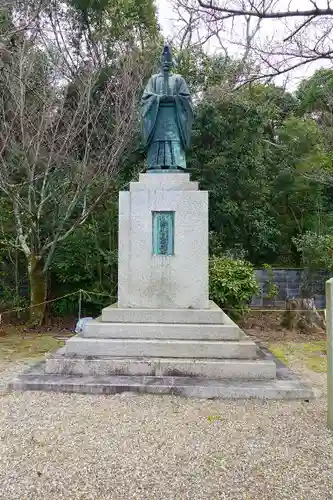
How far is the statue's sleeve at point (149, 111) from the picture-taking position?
19.1ft

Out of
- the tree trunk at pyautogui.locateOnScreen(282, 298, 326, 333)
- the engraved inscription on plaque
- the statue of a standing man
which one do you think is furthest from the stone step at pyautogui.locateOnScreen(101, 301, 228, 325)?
the tree trunk at pyautogui.locateOnScreen(282, 298, 326, 333)

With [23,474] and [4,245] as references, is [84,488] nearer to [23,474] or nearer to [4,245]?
[23,474]

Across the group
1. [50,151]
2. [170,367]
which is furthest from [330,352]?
[50,151]

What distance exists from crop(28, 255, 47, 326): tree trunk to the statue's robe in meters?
4.76

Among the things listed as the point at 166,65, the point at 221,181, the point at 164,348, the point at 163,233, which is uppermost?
the point at 166,65

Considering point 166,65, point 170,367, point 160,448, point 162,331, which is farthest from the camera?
point 166,65

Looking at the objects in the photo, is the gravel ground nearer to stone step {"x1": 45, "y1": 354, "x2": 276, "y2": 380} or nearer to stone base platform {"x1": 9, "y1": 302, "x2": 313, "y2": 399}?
stone base platform {"x1": 9, "y1": 302, "x2": 313, "y2": 399}

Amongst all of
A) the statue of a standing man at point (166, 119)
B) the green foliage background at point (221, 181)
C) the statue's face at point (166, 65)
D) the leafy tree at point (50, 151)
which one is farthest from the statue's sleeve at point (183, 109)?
the leafy tree at point (50, 151)

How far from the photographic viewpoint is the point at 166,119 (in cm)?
593

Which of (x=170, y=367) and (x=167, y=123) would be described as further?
(x=167, y=123)

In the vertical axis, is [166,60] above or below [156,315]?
above

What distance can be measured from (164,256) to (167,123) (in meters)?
2.08

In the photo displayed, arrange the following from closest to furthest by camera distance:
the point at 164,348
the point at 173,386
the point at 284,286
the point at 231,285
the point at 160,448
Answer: the point at 160,448
the point at 173,386
the point at 164,348
the point at 231,285
the point at 284,286

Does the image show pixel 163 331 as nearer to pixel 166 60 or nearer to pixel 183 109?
pixel 183 109
